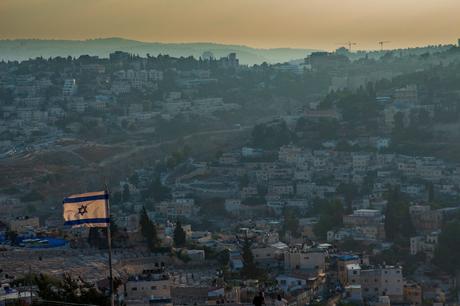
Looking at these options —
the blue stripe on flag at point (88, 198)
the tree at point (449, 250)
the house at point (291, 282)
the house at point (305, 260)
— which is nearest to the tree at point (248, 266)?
the house at point (291, 282)

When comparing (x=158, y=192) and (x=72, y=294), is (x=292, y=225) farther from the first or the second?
(x=72, y=294)

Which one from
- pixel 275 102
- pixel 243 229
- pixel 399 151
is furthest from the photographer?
pixel 275 102

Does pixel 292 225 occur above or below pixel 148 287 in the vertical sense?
below

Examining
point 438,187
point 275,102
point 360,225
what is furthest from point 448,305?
point 275,102

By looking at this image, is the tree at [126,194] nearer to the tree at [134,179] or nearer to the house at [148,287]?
the tree at [134,179]

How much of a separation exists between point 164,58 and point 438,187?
48.4 metres

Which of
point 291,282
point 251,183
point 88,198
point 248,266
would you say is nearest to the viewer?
point 88,198

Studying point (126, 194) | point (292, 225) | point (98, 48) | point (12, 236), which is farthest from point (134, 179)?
point (98, 48)

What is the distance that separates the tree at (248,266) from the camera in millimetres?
26533

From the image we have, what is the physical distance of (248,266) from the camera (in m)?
27.0

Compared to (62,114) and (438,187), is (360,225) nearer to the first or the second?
(438,187)

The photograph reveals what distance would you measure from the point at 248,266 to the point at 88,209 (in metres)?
12.6

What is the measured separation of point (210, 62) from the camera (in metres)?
90.3

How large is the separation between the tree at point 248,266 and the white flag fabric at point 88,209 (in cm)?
1193
